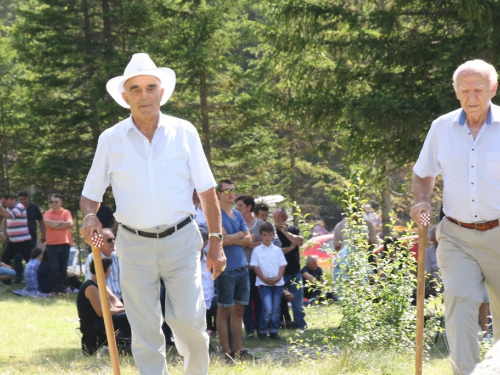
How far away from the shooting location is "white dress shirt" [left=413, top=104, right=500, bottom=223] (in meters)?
5.12

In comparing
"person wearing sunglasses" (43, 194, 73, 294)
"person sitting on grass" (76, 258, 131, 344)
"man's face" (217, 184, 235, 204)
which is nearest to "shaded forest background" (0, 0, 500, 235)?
"man's face" (217, 184, 235, 204)

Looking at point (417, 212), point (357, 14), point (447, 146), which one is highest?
point (357, 14)

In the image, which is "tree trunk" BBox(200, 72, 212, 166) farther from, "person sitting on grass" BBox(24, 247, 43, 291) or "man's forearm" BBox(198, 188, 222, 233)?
"man's forearm" BBox(198, 188, 222, 233)

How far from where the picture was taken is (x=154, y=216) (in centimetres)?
515

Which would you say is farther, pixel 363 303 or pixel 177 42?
pixel 177 42

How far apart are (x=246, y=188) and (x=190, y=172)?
17.4 metres

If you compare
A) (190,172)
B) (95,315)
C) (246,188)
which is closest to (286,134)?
(246,188)

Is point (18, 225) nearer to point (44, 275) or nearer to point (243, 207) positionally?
point (44, 275)

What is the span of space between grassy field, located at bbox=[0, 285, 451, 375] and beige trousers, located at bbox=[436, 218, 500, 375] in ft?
4.04

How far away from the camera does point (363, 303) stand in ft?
24.7

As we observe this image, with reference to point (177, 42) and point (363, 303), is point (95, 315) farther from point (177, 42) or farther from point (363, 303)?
point (177, 42)

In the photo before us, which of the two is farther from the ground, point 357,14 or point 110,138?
point 357,14

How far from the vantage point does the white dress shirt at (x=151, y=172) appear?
518 cm

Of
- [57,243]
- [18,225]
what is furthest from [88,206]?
[18,225]
